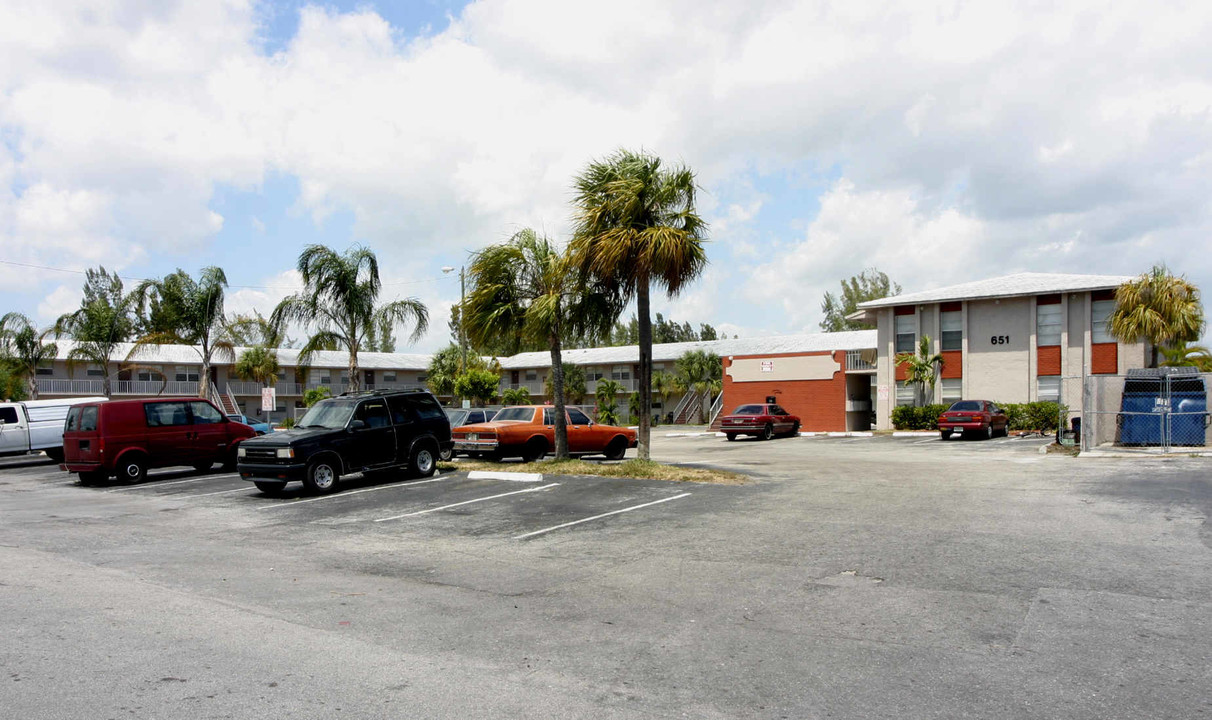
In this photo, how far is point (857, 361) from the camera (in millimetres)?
44469

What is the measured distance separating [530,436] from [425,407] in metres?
3.03

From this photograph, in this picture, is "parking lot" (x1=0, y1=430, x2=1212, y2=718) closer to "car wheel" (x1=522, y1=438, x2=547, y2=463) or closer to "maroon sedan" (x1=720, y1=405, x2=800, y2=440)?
"car wheel" (x1=522, y1=438, x2=547, y2=463)

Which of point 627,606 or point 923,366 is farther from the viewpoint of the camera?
point 923,366

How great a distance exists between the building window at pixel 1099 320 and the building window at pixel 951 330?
212 inches

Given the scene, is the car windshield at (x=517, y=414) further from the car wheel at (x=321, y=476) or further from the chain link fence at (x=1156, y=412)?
the chain link fence at (x=1156, y=412)

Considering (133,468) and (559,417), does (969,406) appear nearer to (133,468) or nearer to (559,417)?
(559,417)

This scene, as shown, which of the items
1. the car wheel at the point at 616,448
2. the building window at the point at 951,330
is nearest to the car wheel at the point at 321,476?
the car wheel at the point at 616,448

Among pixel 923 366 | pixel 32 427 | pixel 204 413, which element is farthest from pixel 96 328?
pixel 923 366

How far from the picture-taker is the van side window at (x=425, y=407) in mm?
18203

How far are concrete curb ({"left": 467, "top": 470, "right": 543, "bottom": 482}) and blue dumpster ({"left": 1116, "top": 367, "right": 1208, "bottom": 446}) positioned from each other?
16962mm

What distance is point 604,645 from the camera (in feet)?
20.5

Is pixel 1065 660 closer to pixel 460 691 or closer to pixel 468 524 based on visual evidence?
pixel 460 691

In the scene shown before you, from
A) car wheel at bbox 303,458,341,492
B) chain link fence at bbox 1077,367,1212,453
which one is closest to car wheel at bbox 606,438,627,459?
car wheel at bbox 303,458,341,492

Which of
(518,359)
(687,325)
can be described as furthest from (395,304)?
(687,325)
